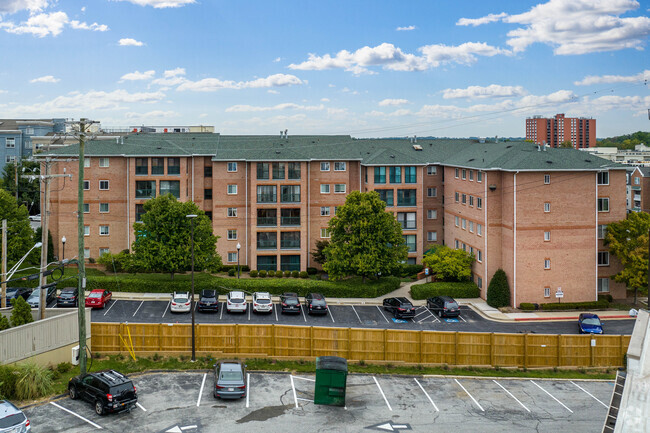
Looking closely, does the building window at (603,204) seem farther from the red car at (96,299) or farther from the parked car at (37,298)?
the parked car at (37,298)

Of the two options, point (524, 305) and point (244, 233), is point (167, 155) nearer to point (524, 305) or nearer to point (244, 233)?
point (244, 233)

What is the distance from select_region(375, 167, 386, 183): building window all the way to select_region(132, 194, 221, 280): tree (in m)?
19.6

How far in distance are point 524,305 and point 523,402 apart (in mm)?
20120

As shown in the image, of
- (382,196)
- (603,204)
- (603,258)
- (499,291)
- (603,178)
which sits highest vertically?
(603,178)

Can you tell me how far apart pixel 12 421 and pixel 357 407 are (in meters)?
13.6

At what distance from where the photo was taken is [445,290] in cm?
4878

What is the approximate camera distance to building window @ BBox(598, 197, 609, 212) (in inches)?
1951

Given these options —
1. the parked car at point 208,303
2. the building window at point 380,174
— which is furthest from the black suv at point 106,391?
the building window at point 380,174

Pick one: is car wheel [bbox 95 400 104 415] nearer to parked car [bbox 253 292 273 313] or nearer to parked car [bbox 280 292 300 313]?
parked car [bbox 253 292 273 313]

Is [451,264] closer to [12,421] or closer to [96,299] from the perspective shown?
[96,299]

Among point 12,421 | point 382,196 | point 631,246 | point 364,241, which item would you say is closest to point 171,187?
point 382,196

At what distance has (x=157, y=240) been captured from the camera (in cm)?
4619

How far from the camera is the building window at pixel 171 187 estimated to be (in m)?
57.1

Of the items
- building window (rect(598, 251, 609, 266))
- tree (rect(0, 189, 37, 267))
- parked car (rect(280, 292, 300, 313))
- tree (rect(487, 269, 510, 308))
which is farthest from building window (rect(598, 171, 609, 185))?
tree (rect(0, 189, 37, 267))
